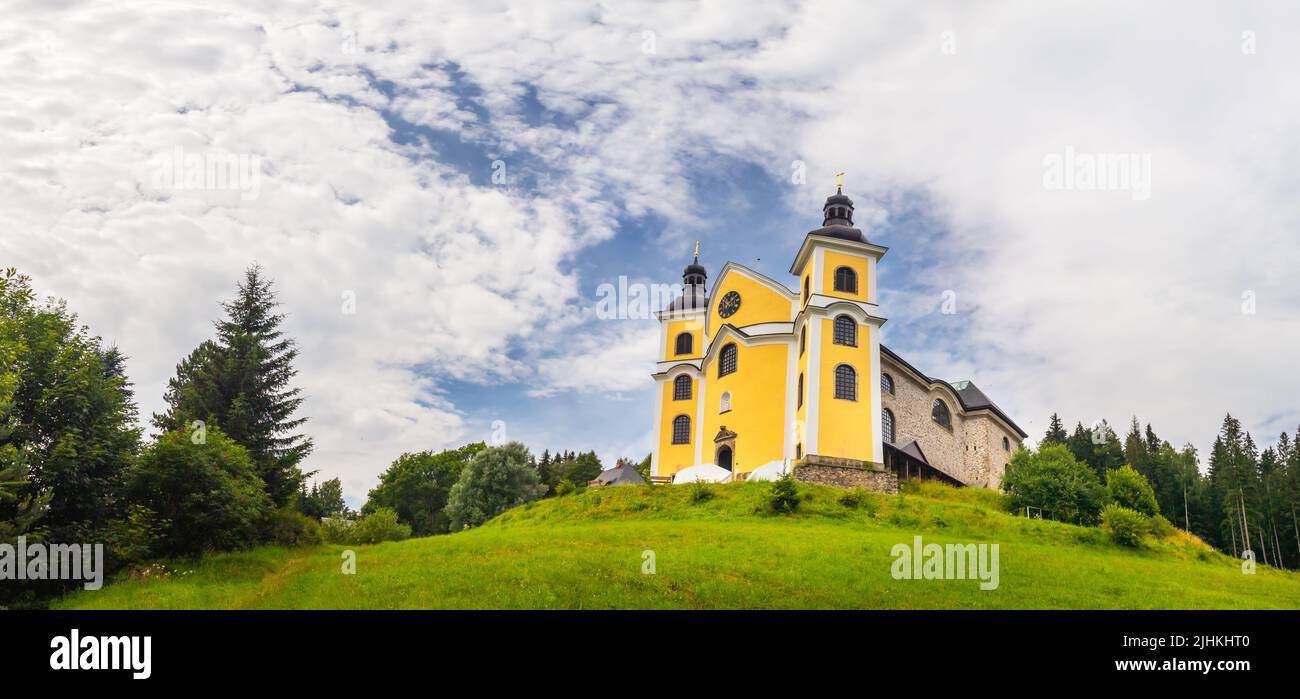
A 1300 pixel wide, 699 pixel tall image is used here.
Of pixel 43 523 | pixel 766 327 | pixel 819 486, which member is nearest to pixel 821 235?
pixel 766 327

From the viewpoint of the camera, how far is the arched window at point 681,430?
38156 mm

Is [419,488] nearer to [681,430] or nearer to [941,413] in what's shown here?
[681,430]

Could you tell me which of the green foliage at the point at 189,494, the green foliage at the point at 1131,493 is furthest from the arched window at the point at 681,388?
the green foliage at the point at 189,494

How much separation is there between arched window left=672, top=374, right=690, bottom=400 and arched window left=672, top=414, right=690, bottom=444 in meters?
1.13

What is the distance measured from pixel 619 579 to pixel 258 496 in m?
11.1

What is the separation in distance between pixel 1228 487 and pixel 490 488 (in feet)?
173

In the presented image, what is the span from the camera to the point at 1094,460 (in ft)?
186

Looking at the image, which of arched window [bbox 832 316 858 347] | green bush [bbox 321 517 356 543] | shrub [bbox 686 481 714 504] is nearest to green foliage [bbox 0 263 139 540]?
green bush [bbox 321 517 356 543]

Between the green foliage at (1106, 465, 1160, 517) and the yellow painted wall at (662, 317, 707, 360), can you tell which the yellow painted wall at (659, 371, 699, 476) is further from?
the green foliage at (1106, 465, 1160, 517)

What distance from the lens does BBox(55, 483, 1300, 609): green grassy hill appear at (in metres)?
11.9

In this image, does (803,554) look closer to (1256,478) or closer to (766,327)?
(766,327)

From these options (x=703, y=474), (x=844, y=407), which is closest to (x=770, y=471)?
(x=703, y=474)
